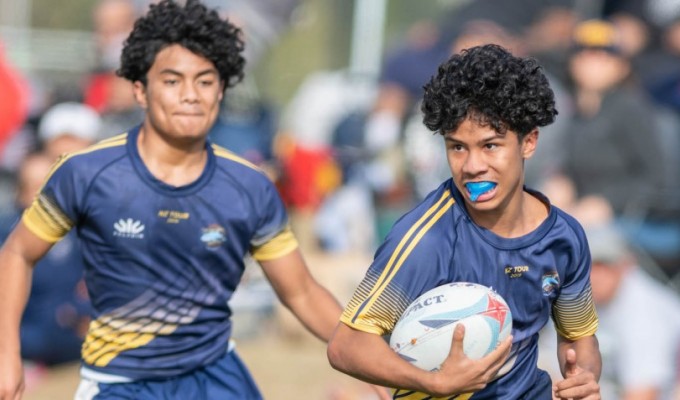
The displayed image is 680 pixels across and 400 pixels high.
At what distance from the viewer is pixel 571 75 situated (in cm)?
996

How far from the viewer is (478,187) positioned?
14.1ft

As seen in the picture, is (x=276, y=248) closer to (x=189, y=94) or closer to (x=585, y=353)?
(x=189, y=94)

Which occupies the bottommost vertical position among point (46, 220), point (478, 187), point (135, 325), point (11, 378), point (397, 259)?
point (11, 378)

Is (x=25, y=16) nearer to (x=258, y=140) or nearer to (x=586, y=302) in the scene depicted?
(x=258, y=140)

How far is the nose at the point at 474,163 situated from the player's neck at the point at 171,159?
1577 millimetres

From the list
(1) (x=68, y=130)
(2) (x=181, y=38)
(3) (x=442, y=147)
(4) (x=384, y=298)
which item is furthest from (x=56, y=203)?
(3) (x=442, y=147)

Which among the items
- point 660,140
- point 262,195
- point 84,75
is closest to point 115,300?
point 262,195

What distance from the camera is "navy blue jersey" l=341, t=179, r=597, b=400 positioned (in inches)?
169

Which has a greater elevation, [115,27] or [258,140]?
[115,27]

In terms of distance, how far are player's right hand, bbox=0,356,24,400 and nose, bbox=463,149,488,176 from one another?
2.03 meters

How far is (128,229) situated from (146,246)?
0.10m

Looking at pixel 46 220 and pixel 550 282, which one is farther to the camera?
pixel 46 220

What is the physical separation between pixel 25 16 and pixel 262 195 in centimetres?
838

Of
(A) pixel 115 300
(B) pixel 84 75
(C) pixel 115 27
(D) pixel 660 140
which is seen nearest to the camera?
(A) pixel 115 300
